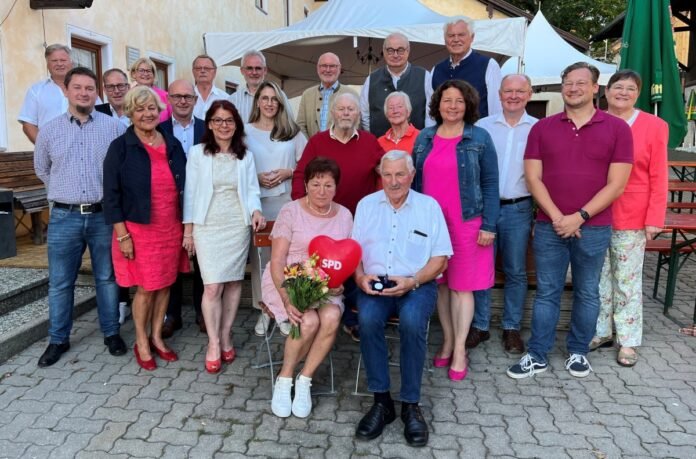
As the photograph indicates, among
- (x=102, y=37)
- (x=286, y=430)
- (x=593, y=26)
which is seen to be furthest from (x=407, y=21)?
(x=593, y=26)

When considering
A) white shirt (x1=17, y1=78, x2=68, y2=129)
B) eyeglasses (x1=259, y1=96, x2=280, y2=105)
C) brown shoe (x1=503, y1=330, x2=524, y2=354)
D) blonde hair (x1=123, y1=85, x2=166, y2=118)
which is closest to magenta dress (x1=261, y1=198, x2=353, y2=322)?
eyeglasses (x1=259, y1=96, x2=280, y2=105)

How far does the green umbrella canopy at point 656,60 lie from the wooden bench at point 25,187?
5799 mm

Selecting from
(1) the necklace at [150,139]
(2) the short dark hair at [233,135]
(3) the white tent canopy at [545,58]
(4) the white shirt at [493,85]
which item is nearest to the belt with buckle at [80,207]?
(1) the necklace at [150,139]

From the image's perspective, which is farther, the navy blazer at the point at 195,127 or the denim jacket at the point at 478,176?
the navy blazer at the point at 195,127

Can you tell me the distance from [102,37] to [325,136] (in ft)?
16.7

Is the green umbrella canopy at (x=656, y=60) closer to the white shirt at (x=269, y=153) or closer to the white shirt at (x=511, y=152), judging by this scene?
the white shirt at (x=511, y=152)

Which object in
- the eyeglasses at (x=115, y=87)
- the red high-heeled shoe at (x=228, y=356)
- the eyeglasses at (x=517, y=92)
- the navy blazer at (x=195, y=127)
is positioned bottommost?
the red high-heeled shoe at (x=228, y=356)

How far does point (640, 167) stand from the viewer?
11.9 feet

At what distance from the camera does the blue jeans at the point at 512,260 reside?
12.4 ft

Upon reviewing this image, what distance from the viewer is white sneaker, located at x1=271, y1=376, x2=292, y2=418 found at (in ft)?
10.3

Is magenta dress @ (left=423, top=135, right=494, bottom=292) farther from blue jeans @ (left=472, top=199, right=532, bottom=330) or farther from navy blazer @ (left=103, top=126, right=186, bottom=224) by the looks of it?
navy blazer @ (left=103, top=126, right=186, bottom=224)

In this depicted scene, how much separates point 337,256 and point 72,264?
6.53 feet

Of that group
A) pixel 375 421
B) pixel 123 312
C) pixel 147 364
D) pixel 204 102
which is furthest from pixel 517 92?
pixel 123 312

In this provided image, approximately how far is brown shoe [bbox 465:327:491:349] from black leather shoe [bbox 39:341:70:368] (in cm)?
292
